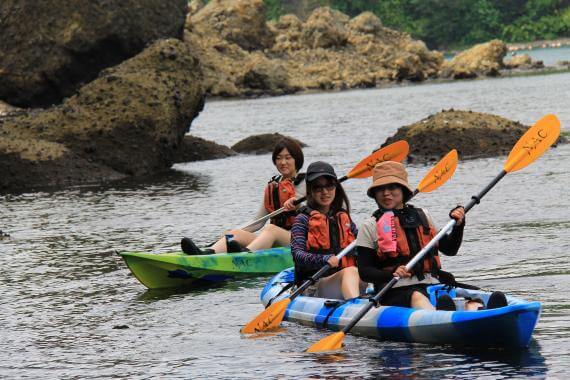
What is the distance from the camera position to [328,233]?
10.2 metres

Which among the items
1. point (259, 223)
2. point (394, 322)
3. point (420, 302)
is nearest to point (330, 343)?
point (394, 322)

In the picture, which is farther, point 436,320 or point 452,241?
point 452,241

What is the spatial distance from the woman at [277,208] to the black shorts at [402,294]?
295 cm

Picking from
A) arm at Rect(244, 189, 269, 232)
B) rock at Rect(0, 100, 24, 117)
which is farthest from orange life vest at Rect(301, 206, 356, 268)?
rock at Rect(0, 100, 24, 117)

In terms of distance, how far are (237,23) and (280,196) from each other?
61.4m

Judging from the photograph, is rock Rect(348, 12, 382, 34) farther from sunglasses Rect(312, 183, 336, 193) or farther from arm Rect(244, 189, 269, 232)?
sunglasses Rect(312, 183, 336, 193)

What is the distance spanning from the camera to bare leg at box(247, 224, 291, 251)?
12961 millimetres

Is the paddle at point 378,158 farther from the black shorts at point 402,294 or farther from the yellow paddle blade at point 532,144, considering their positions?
the black shorts at point 402,294

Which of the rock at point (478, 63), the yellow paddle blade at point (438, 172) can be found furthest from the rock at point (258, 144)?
the rock at point (478, 63)

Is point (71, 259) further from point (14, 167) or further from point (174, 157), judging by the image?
point (174, 157)

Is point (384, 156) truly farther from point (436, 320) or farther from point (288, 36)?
point (288, 36)

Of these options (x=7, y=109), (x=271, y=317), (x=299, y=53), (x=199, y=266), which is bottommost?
(x=271, y=317)

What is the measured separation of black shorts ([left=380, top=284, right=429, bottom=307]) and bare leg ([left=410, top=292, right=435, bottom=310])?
0.05 metres

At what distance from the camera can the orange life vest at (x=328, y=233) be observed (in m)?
10.2
